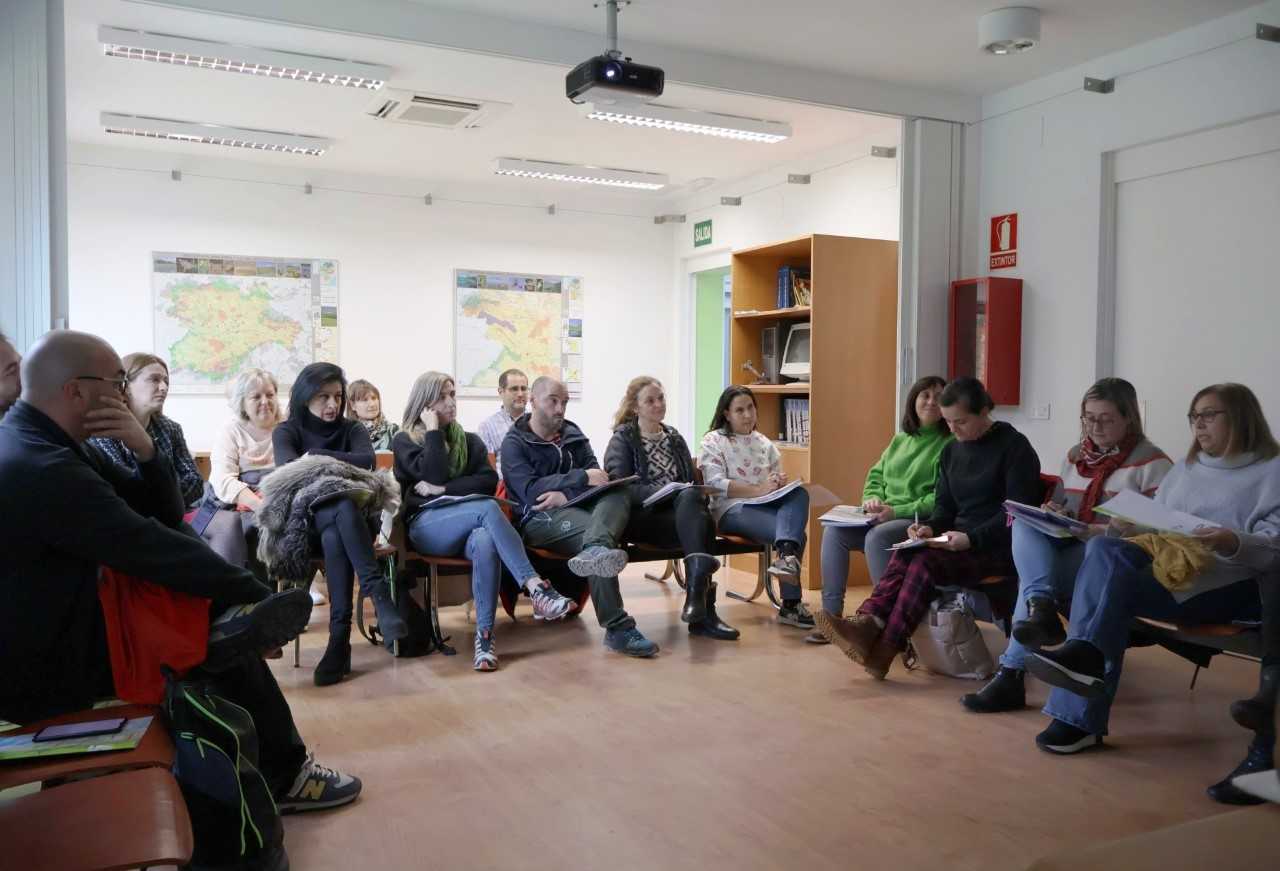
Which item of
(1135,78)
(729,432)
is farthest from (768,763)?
(1135,78)

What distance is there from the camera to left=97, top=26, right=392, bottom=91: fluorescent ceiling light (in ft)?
16.5

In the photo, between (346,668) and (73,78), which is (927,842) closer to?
(346,668)

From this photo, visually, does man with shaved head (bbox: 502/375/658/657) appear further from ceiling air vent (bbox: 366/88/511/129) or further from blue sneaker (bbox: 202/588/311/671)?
ceiling air vent (bbox: 366/88/511/129)

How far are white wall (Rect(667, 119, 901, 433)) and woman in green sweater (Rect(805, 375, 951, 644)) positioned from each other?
1.92 m

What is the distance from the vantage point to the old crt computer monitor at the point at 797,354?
20.9ft

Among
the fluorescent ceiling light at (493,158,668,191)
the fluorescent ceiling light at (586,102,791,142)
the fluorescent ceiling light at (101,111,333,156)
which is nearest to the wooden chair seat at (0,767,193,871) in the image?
the fluorescent ceiling light at (586,102,791,142)

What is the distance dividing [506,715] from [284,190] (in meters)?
6.00

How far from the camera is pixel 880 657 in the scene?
4.02 meters

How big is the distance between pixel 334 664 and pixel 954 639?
8.10ft

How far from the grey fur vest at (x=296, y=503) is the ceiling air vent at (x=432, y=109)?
284 cm

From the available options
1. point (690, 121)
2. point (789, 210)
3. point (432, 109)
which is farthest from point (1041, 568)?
point (789, 210)

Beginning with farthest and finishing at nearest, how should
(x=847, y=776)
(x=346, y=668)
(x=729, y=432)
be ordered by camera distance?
(x=729, y=432) < (x=346, y=668) < (x=847, y=776)

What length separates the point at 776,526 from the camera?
16.3ft

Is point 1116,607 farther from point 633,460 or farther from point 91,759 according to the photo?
point 91,759
